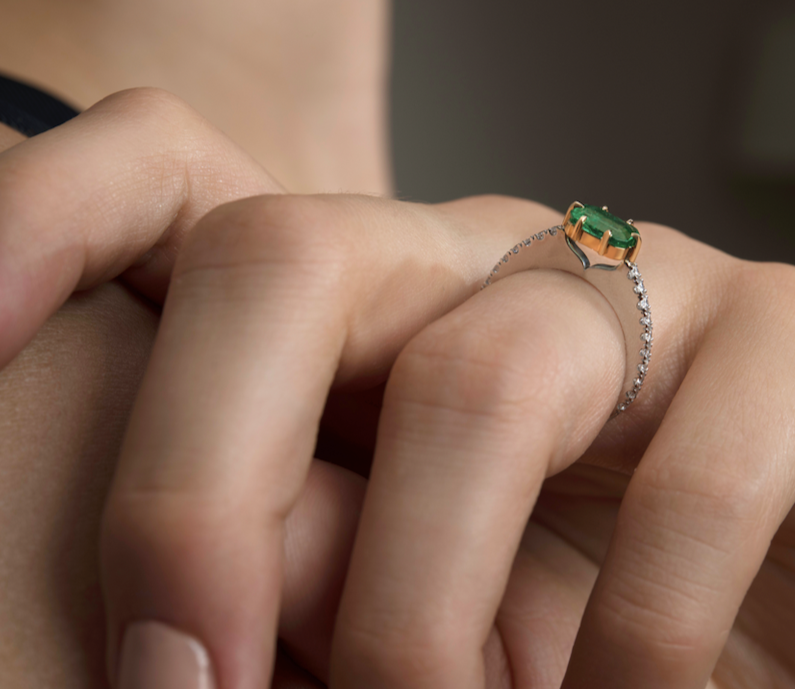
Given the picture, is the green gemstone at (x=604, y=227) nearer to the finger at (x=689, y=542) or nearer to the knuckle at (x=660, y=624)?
the finger at (x=689, y=542)

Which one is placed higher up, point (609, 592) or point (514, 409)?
point (514, 409)

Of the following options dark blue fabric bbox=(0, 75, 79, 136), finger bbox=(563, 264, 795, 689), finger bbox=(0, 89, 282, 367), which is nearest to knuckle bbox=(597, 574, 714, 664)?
finger bbox=(563, 264, 795, 689)

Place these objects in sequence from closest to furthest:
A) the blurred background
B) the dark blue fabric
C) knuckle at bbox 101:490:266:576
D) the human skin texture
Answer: knuckle at bbox 101:490:266:576
the dark blue fabric
the human skin texture
the blurred background

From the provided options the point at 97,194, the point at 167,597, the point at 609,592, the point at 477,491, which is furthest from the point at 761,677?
the point at 97,194

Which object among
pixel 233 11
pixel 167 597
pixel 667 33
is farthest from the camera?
pixel 667 33

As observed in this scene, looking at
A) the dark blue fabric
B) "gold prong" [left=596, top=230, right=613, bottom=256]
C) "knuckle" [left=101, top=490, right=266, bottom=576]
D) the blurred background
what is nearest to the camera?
"knuckle" [left=101, top=490, right=266, bottom=576]

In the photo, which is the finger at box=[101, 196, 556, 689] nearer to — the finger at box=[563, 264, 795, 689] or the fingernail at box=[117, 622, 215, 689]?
the fingernail at box=[117, 622, 215, 689]

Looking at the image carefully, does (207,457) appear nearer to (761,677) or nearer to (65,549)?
(65,549)
